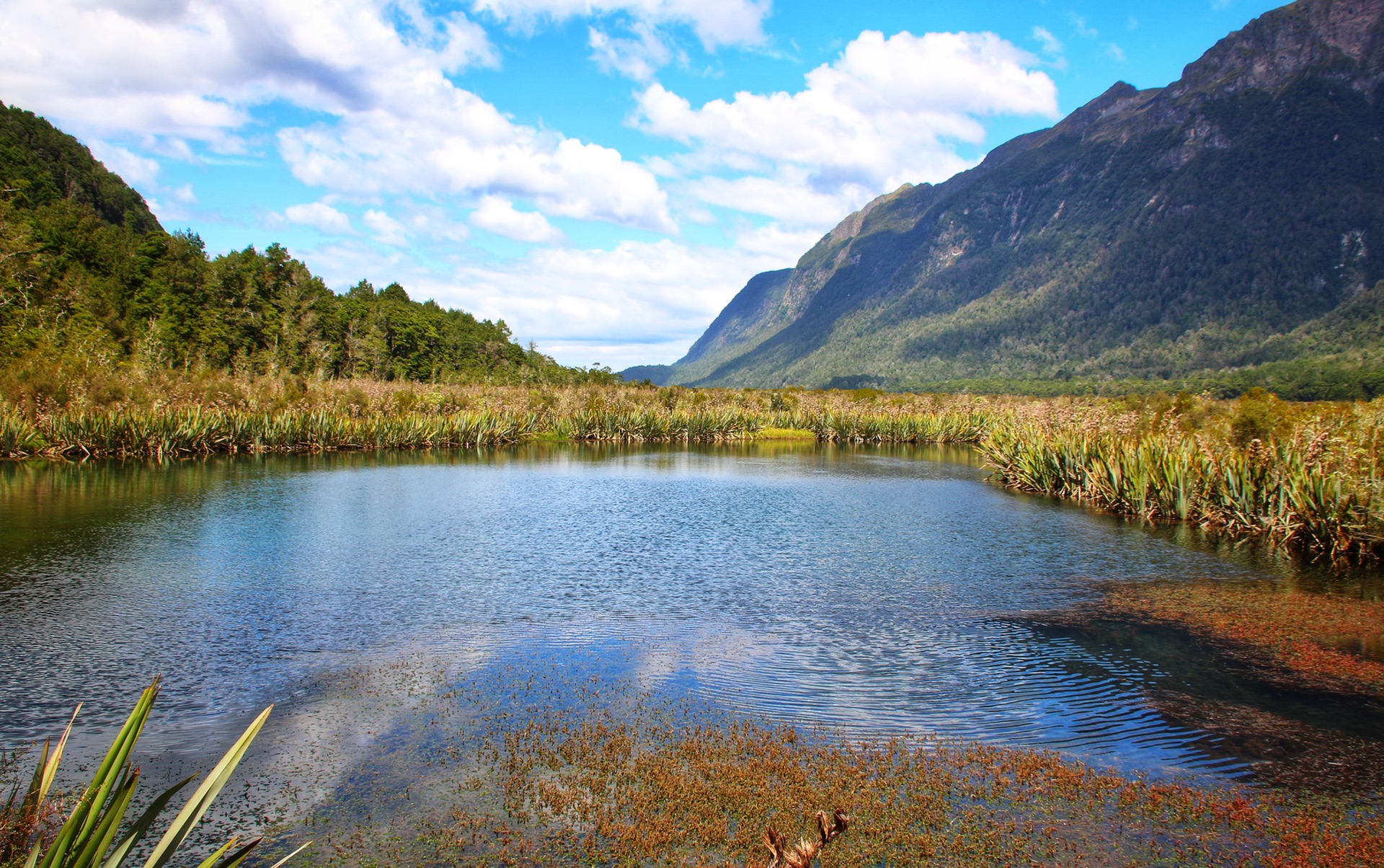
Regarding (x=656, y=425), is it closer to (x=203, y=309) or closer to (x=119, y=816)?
(x=203, y=309)

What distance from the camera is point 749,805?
4203 millimetres

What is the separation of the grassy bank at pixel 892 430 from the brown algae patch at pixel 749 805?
921 cm

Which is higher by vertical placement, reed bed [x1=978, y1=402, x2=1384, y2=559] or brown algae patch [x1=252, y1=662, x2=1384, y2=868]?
reed bed [x1=978, y1=402, x2=1384, y2=559]

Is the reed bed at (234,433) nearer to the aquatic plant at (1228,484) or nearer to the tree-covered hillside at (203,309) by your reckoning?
the tree-covered hillside at (203,309)

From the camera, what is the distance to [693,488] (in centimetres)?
1938

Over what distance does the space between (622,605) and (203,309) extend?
56.6 metres

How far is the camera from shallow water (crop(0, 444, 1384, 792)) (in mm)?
5734

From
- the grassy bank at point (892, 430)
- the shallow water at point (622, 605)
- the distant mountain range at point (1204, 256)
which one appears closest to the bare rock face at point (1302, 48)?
the distant mountain range at point (1204, 256)

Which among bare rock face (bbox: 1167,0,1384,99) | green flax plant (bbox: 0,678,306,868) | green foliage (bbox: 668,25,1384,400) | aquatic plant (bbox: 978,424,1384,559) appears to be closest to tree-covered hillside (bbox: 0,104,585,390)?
aquatic plant (bbox: 978,424,1384,559)

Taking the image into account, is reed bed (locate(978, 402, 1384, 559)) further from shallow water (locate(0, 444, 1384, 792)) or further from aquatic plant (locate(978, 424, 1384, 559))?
shallow water (locate(0, 444, 1384, 792))

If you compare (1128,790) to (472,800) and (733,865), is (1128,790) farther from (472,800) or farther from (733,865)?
(472,800)

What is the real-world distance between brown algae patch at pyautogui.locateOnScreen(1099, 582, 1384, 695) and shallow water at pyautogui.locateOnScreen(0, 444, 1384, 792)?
501 mm

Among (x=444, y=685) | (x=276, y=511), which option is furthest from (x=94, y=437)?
(x=444, y=685)

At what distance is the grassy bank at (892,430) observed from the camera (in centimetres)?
1223
